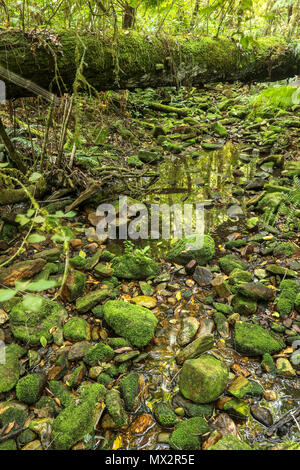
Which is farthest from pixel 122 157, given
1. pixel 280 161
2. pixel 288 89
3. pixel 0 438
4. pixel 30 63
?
pixel 0 438

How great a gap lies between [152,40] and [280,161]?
3.05 meters

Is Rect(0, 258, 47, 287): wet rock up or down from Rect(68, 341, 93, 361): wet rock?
up

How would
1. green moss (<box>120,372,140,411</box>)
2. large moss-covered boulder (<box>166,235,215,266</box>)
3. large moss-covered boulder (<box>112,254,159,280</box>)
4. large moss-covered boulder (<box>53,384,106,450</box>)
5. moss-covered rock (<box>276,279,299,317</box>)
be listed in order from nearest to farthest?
large moss-covered boulder (<box>53,384,106,450</box>), green moss (<box>120,372,140,411</box>), moss-covered rock (<box>276,279,299,317</box>), large moss-covered boulder (<box>112,254,159,280</box>), large moss-covered boulder (<box>166,235,215,266</box>)

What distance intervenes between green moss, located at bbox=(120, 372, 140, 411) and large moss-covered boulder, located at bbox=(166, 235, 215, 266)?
1413 millimetres

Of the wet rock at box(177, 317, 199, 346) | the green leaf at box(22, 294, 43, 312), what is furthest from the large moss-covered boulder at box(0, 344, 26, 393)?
the green leaf at box(22, 294, 43, 312)

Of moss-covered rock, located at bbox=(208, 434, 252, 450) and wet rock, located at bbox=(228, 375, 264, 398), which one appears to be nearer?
moss-covered rock, located at bbox=(208, 434, 252, 450)

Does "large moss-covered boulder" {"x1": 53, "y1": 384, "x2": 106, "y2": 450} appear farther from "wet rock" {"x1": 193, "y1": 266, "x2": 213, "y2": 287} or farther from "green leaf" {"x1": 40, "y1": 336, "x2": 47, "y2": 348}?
"wet rock" {"x1": 193, "y1": 266, "x2": 213, "y2": 287}

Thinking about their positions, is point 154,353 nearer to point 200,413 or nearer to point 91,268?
point 200,413

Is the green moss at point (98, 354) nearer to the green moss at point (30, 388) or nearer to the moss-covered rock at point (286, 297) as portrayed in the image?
the green moss at point (30, 388)

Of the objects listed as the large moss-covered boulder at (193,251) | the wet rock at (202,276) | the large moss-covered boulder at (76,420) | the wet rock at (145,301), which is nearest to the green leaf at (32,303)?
the large moss-covered boulder at (76,420)

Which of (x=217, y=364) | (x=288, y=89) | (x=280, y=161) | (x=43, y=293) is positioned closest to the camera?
(x=288, y=89)

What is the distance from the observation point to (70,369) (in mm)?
2137

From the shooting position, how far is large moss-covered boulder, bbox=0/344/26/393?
76.0 inches

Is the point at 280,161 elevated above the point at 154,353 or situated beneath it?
elevated above
